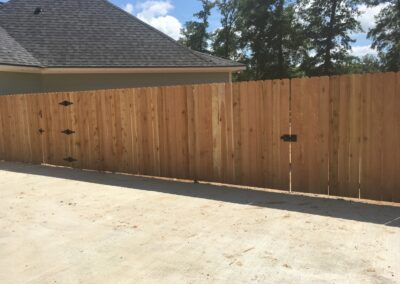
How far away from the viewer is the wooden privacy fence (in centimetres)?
573

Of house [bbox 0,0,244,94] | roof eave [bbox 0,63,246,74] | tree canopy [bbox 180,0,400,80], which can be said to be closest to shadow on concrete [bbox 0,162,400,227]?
roof eave [bbox 0,63,246,74]

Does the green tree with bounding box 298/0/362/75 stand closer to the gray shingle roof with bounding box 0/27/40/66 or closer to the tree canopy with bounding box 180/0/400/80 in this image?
the tree canopy with bounding box 180/0/400/80

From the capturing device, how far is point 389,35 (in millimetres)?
34656

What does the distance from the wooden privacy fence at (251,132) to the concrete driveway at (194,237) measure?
388 mm

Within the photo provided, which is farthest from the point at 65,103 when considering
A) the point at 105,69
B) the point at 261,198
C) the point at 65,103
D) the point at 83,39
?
the point at 83,39

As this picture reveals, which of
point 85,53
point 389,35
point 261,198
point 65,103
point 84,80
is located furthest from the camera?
point 389,35

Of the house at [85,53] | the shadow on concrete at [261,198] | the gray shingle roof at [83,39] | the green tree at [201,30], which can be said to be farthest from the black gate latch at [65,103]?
the green tree at [201,30]

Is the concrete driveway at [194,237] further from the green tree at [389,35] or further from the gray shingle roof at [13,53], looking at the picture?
the green tree at [389,35]

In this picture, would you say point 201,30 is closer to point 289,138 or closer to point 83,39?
point 83,39

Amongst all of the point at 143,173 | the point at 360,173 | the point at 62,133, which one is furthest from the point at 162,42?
the point at 360,173

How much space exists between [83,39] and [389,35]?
90.5 feet

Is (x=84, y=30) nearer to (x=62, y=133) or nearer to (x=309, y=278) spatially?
(x=62, y=133)

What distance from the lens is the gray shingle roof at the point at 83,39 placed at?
15.2 metres

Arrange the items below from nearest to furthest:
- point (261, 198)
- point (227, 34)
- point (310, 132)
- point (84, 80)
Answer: point (310, 132) < point (261, 198) < point (84, 80) < point (227, 34)
